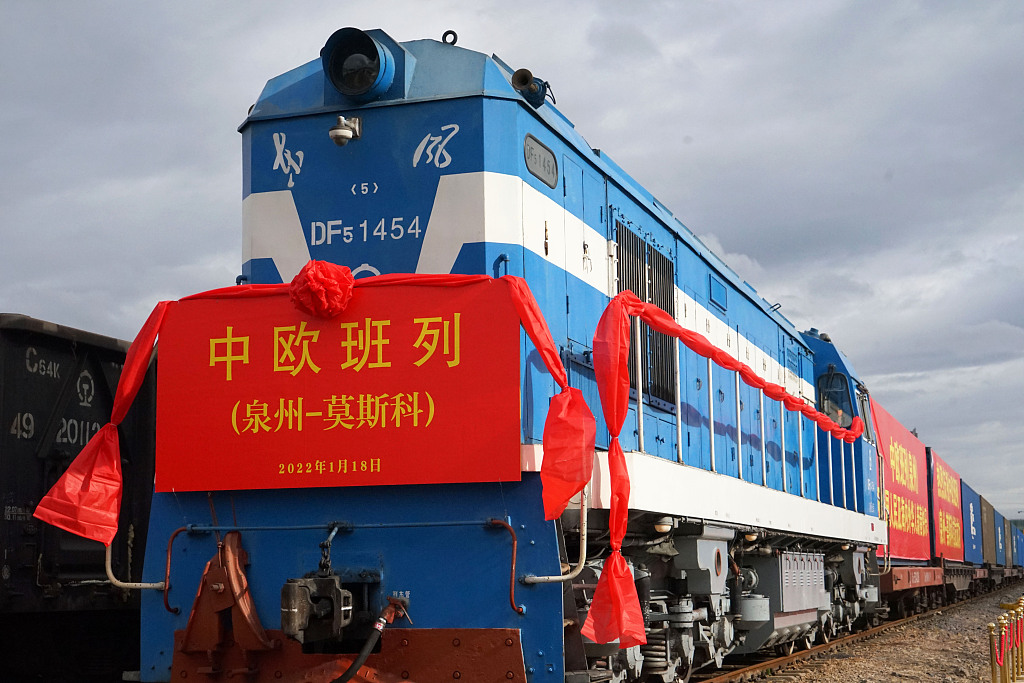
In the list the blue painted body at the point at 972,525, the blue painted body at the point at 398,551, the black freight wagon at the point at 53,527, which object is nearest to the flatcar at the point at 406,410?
the blue painted body at the point at 398,551

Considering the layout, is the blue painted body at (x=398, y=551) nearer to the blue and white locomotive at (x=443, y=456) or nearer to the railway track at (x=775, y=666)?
the blue and white locomotive at (x=443, y=456)

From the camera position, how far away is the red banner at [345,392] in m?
5.07

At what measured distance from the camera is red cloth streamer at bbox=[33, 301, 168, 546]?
5.25 m

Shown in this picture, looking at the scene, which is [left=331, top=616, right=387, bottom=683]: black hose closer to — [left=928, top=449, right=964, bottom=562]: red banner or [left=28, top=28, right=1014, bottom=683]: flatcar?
[left=28, top=28, right=1014, bottom=683]: flatcar

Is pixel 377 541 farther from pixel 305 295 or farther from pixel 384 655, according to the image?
pixel 305 295

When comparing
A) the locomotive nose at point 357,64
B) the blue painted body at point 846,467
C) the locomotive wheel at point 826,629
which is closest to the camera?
the locomotive nose at point 357,64

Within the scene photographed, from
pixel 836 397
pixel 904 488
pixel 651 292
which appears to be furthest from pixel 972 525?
pixel 651 292

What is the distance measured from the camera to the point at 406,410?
5133mm

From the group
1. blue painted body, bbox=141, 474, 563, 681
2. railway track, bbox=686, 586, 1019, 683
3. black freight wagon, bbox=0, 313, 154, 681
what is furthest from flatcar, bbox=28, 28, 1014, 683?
railway track, bbox=686, 586, 1019, 683

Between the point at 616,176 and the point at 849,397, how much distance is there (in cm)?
761

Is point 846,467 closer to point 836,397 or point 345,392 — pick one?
point 836,397

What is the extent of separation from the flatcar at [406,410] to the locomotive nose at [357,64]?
0.02 m

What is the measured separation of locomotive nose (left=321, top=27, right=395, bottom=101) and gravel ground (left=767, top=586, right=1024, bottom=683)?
631 centimetres

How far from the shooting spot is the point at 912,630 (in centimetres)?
1591
